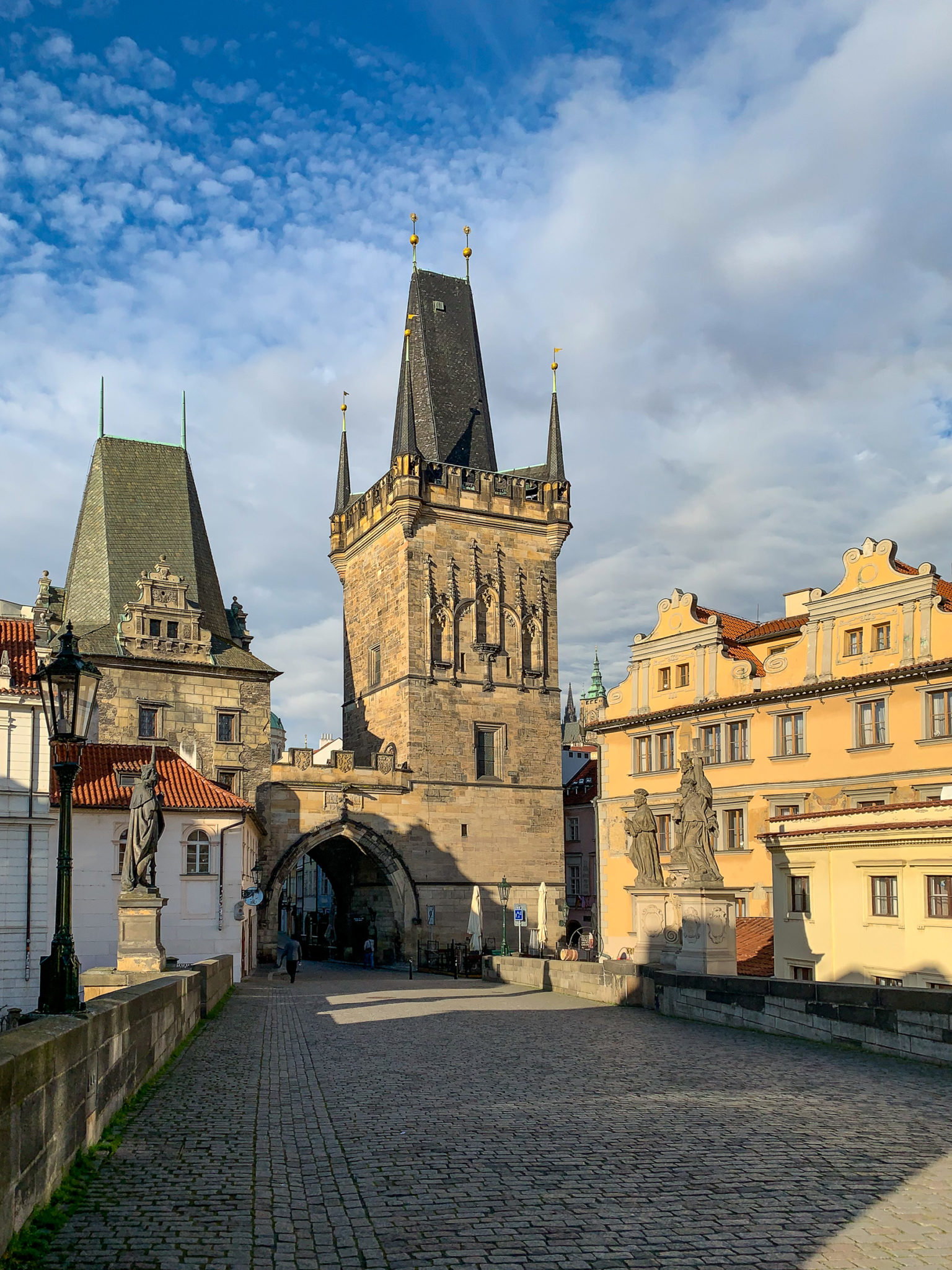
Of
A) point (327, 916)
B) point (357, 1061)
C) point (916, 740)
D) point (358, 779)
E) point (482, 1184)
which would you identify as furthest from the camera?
point (327, 916)

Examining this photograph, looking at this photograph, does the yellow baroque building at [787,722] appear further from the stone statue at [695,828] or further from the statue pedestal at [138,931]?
the statue pedestal at [138,931]

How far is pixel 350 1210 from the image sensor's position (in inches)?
269

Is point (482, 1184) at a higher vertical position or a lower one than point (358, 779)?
lower

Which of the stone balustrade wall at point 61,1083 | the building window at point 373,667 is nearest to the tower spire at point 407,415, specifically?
the building window at point 373,667

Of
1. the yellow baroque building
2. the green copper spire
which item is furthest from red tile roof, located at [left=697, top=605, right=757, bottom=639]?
the green copper spire

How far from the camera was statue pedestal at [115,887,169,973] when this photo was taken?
19.1 metres

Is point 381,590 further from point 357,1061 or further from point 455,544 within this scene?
point 357,1061

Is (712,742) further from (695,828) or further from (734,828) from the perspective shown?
(695,828)

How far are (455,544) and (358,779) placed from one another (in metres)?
10.3

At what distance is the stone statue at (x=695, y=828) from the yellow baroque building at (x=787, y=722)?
4.07m

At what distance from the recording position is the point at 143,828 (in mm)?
19156

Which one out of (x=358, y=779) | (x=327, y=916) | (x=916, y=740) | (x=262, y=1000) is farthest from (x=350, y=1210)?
(x=327, y=916)

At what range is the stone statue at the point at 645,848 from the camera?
2350 centimetres

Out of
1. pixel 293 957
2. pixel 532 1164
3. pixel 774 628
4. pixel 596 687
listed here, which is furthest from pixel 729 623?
pixel 596 687
